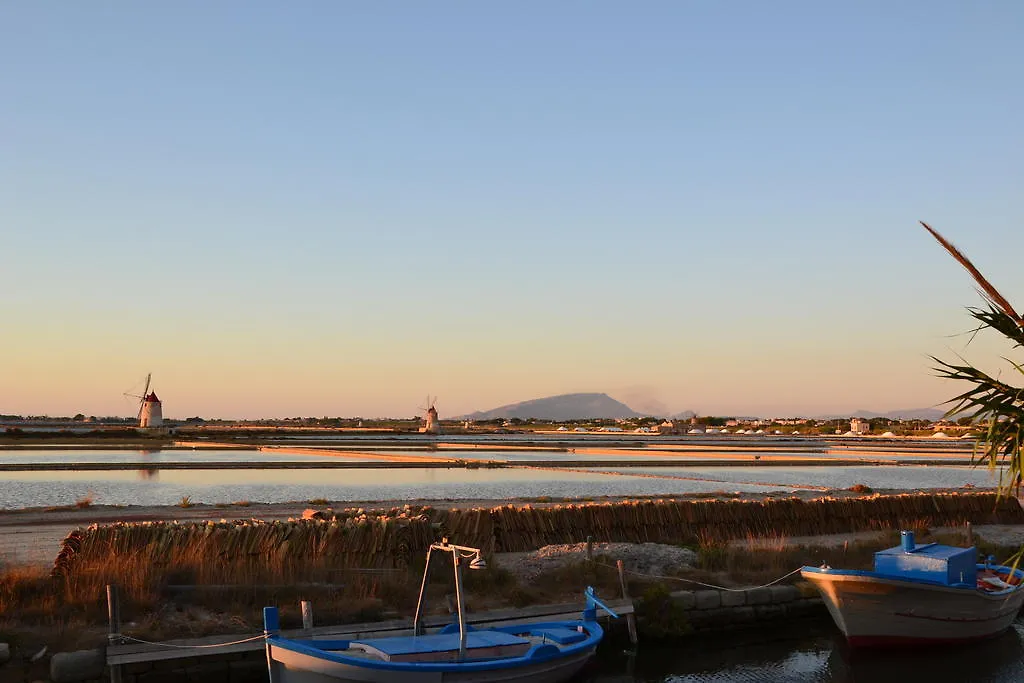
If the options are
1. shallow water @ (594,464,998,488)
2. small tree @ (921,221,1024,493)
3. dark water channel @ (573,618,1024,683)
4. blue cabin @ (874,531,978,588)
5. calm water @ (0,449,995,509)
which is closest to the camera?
small tree @ (921,221,1024,493)

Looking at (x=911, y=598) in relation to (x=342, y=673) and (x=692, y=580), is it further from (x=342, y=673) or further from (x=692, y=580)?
(x=342, y=673)

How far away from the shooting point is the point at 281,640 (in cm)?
1055

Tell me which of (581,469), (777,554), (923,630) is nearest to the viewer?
(923,630)

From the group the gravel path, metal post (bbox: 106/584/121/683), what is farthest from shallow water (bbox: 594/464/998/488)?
metal post (bbox: 106/584/121/683)

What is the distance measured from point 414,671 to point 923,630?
9269mm

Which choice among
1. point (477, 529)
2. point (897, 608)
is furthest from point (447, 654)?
point (897, 608)

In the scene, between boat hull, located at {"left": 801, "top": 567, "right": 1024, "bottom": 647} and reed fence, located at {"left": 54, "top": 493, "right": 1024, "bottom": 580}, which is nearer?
reed fence, located at {"left": 54, "top": 493, "right": 1024, "bottom": 580}

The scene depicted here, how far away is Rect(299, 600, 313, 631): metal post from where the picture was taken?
1220cm

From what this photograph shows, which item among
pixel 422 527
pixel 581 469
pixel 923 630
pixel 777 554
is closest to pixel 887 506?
pixel 777 554

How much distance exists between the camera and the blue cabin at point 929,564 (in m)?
15.2

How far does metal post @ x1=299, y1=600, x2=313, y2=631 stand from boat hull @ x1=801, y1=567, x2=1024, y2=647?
791 centimetres

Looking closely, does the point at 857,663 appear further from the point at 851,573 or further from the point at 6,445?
the point at 6,445

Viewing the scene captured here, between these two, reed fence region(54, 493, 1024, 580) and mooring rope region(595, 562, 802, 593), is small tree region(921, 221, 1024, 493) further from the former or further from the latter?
mooring rope region(595, 562, 802, 593)

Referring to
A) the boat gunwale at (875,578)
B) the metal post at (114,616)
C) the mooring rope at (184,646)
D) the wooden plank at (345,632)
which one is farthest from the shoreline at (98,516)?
the boat gunwale at (875,578)
